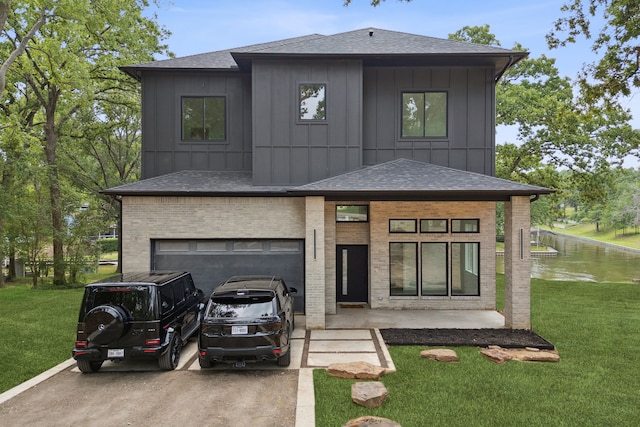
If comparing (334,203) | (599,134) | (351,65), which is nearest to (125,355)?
(334,203)

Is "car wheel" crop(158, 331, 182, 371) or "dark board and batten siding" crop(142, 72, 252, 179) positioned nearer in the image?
"car wheel" crop(158, 331, 182, 371)

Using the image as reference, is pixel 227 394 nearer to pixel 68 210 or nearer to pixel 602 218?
pixel 68 210

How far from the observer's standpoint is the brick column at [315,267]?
10.4 metres

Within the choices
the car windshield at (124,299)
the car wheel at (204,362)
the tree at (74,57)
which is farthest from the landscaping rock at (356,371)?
the tree at (74,57)

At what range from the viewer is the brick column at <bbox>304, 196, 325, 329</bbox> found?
34.3ft

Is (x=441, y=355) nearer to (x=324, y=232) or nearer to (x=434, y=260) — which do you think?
(x=324, y=232)

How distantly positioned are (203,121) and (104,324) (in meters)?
8.00

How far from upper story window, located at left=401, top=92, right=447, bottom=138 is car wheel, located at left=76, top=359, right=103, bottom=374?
10.2 metres

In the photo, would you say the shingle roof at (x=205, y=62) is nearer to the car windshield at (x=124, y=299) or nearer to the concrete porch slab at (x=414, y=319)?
the car windshield at (x=124, y=299)

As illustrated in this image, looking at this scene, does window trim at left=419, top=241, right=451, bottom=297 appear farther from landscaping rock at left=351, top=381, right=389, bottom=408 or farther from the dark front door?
landscaping rock at left=351, top=381, right=389, bottom=408

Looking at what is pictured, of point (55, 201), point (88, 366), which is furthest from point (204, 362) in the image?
point (55, 201)

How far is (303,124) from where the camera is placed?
39.8ft

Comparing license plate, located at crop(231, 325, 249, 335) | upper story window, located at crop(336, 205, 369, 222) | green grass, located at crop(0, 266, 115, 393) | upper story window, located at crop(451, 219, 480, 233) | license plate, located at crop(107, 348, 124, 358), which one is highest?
upper story window, located at crop(336, 205, 369, 222)

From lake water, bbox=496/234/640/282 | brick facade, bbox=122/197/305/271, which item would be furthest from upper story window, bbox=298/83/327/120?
lake water, bbox=496/234/640/282
